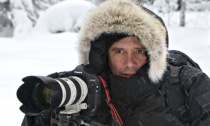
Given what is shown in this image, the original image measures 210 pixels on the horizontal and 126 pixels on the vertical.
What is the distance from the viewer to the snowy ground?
375 centimetres

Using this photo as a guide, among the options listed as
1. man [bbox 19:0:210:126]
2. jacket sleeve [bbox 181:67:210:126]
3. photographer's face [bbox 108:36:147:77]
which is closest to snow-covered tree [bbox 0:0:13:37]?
man [bbox 19:0:210:126]

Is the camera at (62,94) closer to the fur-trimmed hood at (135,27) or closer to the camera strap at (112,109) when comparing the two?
the camera strap at (112,109)

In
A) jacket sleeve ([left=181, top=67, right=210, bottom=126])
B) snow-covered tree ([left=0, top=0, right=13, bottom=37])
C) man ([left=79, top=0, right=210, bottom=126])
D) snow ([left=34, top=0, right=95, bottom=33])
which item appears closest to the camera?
jacket sleeve ([left=181, top=67, right=210, bottom=126])

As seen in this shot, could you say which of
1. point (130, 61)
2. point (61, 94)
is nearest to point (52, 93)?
point (61, 94)

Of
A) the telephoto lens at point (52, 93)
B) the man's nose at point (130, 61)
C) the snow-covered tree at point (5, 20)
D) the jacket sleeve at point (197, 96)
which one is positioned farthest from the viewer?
the snow-covered tree at point (5, 20)

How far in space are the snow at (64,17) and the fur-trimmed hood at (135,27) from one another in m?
9.34

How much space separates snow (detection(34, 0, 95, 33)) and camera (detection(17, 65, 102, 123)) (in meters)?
9.63

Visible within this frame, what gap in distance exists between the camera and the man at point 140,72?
1.88 meters

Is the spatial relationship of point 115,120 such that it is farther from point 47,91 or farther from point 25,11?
point 25,11

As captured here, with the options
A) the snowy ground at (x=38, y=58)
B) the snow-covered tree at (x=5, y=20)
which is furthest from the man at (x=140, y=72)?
the snow-covered tree at (x=5, y=20)

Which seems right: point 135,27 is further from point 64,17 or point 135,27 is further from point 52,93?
point 64,17

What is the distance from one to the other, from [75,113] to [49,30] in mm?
10300

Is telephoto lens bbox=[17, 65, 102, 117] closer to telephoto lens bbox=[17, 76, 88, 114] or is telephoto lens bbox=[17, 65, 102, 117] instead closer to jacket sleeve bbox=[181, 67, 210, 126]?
telephoto lens bbox=[17, 76, 88, 114]

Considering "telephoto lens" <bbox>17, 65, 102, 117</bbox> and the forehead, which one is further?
the forehead
